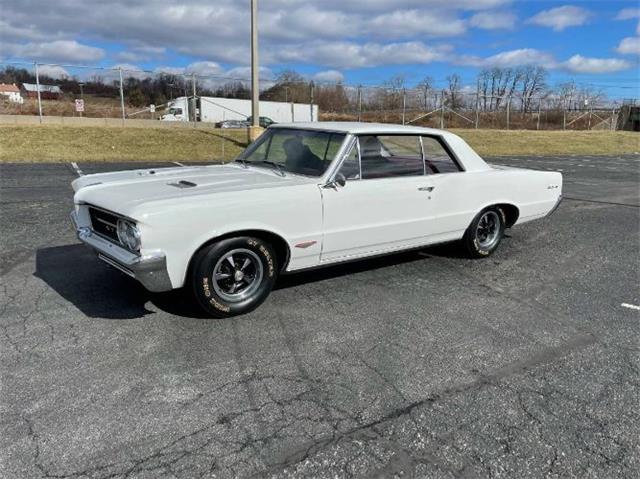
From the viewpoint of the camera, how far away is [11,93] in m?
23.9

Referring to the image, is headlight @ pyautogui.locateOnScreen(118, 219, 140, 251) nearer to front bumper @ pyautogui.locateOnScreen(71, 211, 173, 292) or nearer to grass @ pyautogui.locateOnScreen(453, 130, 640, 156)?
front bumper @ pyautogui.locateOnScreen(71, 211, 173, 292)

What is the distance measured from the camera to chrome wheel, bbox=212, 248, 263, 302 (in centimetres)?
391

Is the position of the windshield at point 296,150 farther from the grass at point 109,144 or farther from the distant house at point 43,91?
the distant house at point 43,91

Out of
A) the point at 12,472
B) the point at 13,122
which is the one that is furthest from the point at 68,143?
the point at 12,472

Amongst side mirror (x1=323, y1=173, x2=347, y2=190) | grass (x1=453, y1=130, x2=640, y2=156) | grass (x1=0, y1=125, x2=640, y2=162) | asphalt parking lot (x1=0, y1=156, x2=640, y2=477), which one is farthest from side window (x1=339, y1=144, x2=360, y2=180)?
grass (x1=453, y1=130, x2=640, y2=156)

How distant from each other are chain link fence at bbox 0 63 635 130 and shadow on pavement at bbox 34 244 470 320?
20.2 m


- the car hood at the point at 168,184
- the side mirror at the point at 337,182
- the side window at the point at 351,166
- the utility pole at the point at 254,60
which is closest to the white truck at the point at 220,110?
the utility pole at the point at 254,60

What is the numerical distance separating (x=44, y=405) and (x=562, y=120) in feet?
153

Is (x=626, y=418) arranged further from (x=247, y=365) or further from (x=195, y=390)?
(x=195, y=390)

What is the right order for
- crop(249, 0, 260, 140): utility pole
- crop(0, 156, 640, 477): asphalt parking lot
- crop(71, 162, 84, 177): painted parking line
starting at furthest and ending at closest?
crop(249, 0, 260, 140): utility pole
crop(71, 162, 84, 177): painted parking line
crop(0, 156, 640, 477): asphalt parking lot

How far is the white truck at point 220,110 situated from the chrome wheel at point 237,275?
1067 inches

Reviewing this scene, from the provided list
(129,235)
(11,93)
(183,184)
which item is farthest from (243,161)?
(11,93)

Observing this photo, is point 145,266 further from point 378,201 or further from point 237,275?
point 378,201

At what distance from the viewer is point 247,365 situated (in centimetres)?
329
